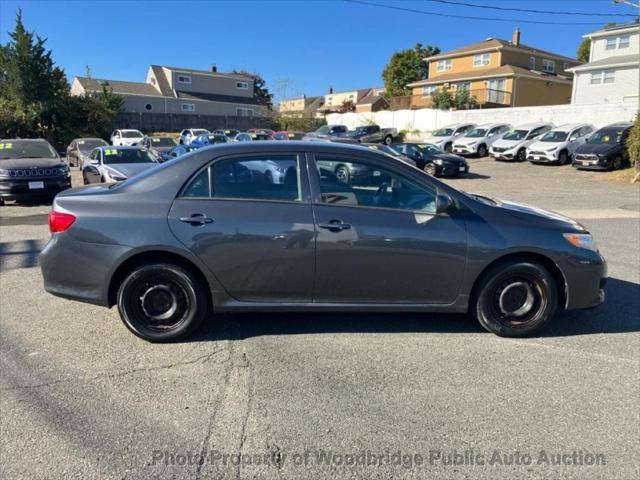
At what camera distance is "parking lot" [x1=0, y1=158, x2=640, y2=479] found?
9.18 feet

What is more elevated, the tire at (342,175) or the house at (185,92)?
the house at (185,92)

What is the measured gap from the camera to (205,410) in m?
3.29

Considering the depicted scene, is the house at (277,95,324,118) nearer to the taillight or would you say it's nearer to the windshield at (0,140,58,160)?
the windshield at (0,140,58,160)

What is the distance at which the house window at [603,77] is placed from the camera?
114 feet

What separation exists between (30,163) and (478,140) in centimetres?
2312

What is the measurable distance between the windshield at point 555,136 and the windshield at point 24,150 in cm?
2185

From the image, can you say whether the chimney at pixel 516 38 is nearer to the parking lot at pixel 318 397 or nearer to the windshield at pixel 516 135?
the windshield at pixel 516 135

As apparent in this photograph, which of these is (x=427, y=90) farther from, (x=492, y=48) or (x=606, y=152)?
(x=606, y=152)

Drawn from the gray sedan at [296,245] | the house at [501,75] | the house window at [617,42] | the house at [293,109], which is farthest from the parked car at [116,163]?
the house at [293,109]

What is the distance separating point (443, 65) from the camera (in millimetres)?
50656

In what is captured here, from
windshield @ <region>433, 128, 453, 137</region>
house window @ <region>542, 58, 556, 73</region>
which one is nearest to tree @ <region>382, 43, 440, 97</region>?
house window @ <region>542, 58, 556, 73</region>

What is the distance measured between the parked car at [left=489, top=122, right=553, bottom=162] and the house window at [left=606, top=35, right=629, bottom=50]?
13.8m

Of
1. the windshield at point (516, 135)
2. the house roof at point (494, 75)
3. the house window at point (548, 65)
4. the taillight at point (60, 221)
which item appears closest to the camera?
the taillight at point (60, 221)

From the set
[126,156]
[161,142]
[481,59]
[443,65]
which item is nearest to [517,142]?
[161,142]
